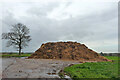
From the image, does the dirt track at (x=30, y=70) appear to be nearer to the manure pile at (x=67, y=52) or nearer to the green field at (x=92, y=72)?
the green field at (x=92, y=72)

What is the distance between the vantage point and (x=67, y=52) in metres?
30.5

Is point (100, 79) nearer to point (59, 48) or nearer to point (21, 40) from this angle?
point (59, 48)

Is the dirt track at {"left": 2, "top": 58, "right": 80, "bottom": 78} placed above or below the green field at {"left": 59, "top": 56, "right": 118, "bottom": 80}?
below

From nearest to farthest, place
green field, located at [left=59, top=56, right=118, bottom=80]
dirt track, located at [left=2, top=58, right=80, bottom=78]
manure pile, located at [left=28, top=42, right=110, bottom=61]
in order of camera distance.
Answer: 1. green field, located at [left=59, top=56, right=118, bottom=80]
2. dirt track, located at [left=2, top=58, right=80, bottom=78]
3. manure pile, located at [left=28, top=42, right=110, bottom=61]

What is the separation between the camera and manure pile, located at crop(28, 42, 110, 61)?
28.8m

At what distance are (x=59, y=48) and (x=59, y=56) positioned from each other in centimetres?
393

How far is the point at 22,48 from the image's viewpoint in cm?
4662

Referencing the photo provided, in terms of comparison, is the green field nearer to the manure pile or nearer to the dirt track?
the dirt track

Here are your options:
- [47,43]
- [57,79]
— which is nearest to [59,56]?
[47,43]

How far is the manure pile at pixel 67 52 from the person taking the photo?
28.8 meters

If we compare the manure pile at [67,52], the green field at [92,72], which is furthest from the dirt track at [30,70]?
the manure pile at [67,52]

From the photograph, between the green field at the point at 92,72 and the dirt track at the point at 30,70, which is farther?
the dirt track at the point at 30,70

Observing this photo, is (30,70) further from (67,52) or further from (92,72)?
(67,52)

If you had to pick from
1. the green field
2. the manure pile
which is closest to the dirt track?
the green field
